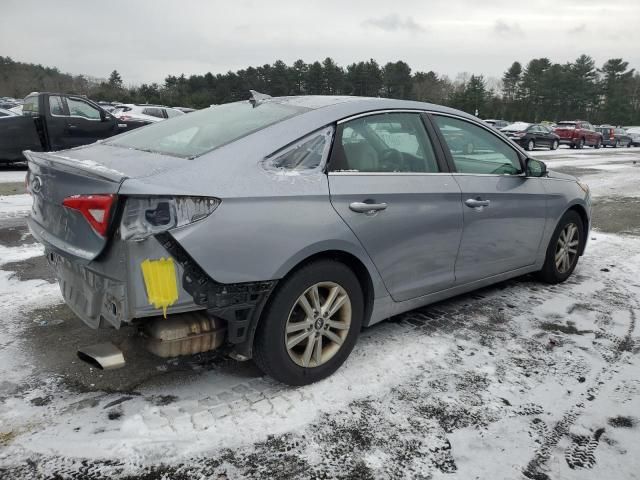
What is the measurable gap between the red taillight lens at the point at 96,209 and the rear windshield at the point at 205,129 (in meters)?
0.50

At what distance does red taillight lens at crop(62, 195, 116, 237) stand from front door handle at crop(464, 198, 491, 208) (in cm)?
234

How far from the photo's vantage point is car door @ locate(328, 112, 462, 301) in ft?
9.73

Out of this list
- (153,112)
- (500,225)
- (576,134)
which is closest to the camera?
(500,225)

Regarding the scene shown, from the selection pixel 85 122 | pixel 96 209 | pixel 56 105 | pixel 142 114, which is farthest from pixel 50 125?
pixel 96 209

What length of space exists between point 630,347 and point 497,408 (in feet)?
4.70

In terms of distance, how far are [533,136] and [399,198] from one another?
27222mm

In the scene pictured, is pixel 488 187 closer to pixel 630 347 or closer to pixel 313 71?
pixel 630 347

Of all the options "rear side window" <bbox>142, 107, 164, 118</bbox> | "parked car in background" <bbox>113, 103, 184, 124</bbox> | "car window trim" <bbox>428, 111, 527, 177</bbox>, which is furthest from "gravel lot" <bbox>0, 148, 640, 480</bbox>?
"rear side window" <bbox>142, 107, 164, 118</bbox>

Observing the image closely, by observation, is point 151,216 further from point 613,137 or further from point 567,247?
point 613,137

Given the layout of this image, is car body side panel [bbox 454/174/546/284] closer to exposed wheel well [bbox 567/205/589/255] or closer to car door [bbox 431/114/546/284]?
car door [bbox 431/114/546/284]

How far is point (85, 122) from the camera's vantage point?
12336 millimetres

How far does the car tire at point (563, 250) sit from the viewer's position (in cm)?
471

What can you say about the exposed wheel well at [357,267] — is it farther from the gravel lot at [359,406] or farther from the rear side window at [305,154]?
the rear side window at [305,154]

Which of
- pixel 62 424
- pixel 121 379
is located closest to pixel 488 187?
pixel 121 379
